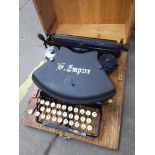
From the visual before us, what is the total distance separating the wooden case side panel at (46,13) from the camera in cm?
100

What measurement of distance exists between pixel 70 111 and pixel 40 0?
0.54m

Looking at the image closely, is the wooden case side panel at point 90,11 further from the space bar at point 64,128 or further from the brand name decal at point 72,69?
the space bar at point 64,128

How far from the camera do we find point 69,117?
906mm

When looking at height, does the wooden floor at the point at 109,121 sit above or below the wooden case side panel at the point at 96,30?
below

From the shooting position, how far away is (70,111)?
911 mm

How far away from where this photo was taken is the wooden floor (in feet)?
2.89

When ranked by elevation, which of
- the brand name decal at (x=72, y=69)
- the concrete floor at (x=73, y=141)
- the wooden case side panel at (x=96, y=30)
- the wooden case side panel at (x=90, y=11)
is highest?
the wooden case side panel at (x=90, y=11)

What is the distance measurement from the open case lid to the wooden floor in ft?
0.68

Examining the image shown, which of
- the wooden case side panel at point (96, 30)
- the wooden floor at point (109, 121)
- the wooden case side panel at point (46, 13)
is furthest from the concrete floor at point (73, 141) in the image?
the wooden case side panel at point (46, 13)

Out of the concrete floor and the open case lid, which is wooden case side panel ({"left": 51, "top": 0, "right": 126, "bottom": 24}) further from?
the concrete floor

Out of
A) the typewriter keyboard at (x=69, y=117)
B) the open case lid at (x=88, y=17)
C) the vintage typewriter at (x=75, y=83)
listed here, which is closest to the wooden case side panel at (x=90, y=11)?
the open case lid at (x=88, y=17)

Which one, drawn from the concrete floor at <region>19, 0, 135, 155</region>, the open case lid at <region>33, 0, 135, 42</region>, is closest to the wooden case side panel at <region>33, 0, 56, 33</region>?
the open case lid at <region>33, 0, 135, 42</region>

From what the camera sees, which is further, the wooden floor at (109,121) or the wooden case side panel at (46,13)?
the wooden case side panel at (46,13)

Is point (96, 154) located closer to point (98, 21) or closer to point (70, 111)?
point (70, 111)
